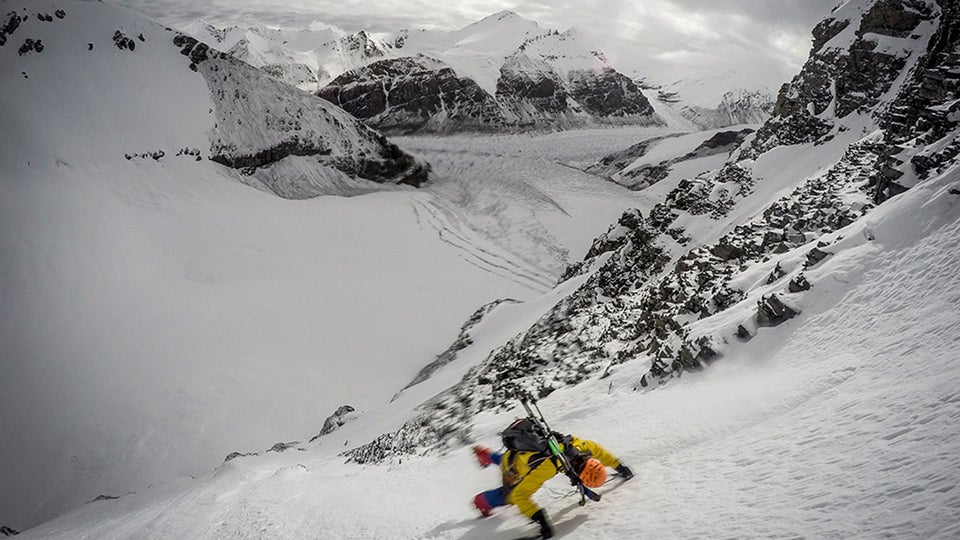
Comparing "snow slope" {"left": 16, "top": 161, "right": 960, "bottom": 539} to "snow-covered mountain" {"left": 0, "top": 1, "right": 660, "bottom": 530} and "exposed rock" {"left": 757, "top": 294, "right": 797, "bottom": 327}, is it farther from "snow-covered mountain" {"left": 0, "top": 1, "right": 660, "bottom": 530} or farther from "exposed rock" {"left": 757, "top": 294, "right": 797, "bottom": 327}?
"snow-covered mountain" {"left": 0, "top": 1, "right": 660, "bottom": 530}

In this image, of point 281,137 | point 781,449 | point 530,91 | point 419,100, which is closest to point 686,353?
point 781,449

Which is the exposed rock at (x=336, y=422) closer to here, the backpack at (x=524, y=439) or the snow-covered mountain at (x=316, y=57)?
the backpack at (x=524, y=439)

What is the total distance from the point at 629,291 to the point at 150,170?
5033 cm

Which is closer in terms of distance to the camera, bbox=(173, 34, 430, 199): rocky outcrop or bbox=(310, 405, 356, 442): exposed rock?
bbox=(310, 405, 356, 442): exposed rock

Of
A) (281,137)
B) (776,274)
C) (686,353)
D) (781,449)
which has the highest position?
(776,274)

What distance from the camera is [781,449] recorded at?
4312mm

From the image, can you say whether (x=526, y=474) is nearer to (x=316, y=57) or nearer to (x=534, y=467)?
(x=534, y=467)

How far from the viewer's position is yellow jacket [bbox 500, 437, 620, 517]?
4.75m

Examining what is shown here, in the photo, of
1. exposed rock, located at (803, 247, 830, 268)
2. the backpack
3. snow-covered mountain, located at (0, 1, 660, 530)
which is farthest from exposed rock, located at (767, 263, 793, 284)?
snow-covered mountain, located at (0, 1, 660, 530)

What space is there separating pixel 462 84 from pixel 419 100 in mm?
14393

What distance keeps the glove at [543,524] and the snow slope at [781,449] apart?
0.13m

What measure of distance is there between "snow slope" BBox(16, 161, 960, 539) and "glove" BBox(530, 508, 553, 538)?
134mm

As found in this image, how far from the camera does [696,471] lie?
185 inches

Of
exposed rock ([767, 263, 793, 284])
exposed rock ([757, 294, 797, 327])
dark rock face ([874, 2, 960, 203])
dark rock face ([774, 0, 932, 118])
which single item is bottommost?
exposed rock ([757, 294, 797, 327])
